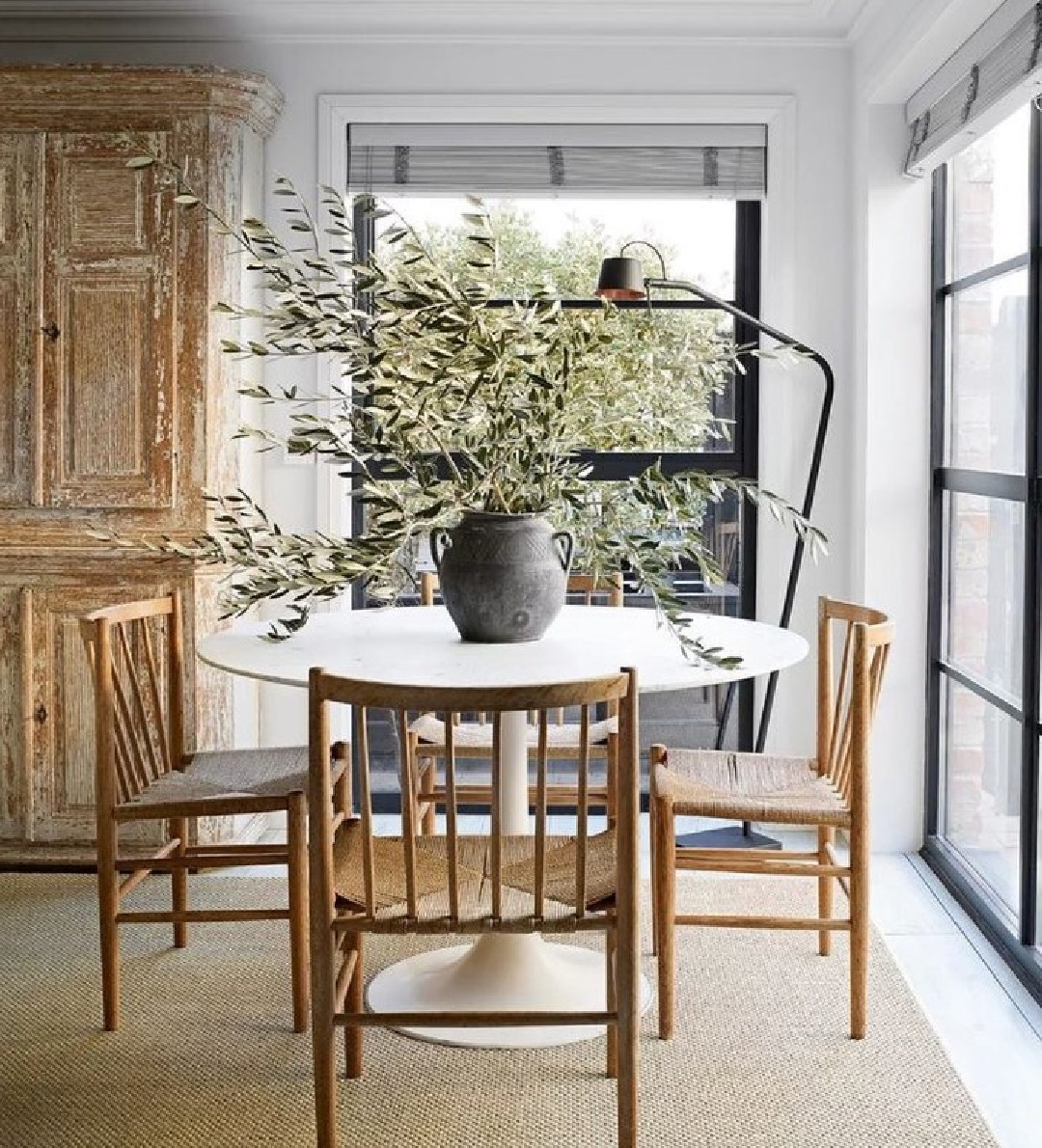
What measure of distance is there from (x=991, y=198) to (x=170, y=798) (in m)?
2.52

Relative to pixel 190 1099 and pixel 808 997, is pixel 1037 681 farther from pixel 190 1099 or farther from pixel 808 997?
pixel 190 1099

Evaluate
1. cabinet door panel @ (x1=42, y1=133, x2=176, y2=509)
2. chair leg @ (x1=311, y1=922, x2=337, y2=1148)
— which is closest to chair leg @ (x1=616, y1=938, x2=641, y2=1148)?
chair leg @ (x1=311, y1=922, x2=337, y2=1148)

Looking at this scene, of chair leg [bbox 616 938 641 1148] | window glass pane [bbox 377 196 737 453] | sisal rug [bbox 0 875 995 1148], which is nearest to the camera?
chair leg [bbox 616 938 641 1148]

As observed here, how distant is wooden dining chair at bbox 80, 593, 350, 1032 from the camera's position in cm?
290

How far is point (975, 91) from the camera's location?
11.2 feet

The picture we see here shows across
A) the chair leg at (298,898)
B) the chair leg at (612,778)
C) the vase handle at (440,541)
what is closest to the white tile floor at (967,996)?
the chair leg at (612,778)

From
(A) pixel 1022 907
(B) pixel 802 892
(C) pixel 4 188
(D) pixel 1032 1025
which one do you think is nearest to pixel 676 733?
(B) pixel 802 892

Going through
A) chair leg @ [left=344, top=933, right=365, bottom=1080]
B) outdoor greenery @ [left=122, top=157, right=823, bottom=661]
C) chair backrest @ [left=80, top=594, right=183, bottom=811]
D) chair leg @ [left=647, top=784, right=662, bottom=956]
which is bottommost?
chair leg @ [left=344, top=933, right=365, bottom=1080]

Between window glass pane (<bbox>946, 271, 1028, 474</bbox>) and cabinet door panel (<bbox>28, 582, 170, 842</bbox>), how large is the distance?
8.24 ft

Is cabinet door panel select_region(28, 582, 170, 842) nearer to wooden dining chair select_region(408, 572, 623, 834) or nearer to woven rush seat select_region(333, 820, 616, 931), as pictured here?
wooden dining chair select_region(408, 572, 623, 834)

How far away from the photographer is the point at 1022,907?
3.36m

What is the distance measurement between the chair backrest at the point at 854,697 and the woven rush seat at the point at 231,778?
112cm

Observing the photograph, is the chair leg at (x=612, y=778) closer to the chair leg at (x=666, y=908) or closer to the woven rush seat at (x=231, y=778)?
the chair leg at (x=666, y=908)

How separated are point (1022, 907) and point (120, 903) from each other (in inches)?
88.8
